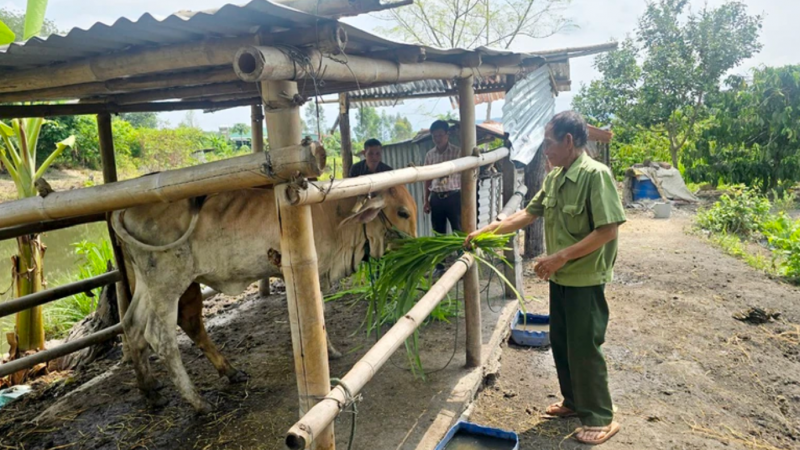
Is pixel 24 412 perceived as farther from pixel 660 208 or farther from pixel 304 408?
pixel 660 208

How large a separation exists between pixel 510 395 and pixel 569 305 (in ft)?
3.58

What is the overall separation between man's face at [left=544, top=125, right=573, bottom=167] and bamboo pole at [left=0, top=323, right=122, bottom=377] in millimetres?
3695

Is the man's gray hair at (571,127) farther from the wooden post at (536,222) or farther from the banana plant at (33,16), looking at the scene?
the banana plant at (33,16)

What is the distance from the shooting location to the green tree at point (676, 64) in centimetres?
1595

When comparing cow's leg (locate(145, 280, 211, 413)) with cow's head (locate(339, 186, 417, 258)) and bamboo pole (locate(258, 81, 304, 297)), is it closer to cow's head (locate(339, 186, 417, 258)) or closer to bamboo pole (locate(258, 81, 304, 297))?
cow's head (locate(339, 186, 417, 258))

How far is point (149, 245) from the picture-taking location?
10.8 ft

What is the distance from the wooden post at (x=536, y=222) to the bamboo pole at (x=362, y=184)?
159 inches

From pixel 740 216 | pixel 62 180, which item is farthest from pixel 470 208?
pixel 62 180

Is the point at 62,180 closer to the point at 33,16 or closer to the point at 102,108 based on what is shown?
the point at 33,16

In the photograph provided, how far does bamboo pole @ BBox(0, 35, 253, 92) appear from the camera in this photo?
81.7 inches

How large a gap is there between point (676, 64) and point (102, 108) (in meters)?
16.6

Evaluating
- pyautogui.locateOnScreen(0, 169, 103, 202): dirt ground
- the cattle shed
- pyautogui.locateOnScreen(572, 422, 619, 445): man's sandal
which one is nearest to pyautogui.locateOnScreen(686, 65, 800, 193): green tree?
pyautogui.locateOnScreen(572, 422, 619, 445): man's sandal

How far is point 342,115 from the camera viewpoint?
856cm

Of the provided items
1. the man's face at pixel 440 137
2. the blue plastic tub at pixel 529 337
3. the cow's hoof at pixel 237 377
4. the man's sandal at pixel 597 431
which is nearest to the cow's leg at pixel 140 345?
the cow's hoof at pixel 237 377
